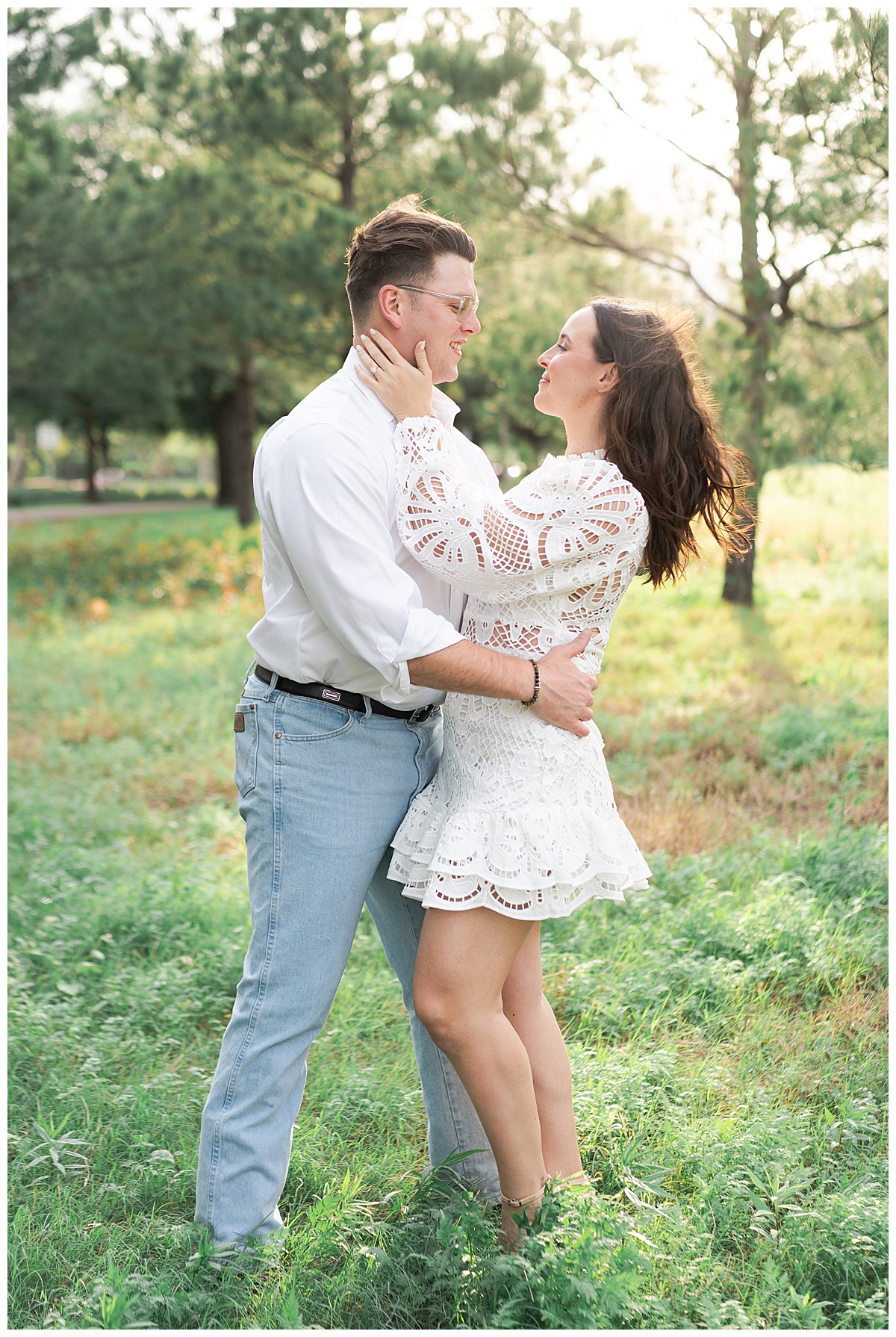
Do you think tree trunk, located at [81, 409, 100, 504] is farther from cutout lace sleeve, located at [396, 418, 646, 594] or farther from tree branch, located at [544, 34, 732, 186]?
cutout lace sleeve, located at [396, 418, 646, 594]

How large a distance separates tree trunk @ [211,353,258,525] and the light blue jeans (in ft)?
57.4

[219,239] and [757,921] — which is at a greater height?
[219,239]

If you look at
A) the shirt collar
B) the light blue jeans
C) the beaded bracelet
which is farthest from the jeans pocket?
the shirt collar

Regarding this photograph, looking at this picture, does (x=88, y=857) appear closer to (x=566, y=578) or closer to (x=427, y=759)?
(x=427, y=759)

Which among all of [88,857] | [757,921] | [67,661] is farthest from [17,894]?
[67,661]

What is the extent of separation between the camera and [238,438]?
28141mm

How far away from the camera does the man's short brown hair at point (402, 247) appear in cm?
255

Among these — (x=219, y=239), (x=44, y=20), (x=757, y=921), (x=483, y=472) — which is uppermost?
(x=44, y=20)

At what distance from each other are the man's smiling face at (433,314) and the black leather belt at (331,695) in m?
0.75

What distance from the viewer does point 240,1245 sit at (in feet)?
8.44

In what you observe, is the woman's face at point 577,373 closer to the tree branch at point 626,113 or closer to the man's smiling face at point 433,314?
the man's smiling face at point 433,314

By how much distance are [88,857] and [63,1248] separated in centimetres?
258

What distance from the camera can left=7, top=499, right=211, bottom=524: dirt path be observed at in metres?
27.4

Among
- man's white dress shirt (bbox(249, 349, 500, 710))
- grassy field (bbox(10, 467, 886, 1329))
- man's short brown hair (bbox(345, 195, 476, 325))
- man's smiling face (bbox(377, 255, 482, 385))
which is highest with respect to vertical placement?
man's short brown hair (bbox(345, 195, 476, 325))
